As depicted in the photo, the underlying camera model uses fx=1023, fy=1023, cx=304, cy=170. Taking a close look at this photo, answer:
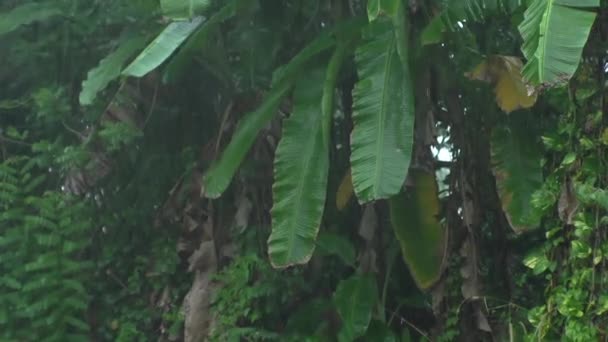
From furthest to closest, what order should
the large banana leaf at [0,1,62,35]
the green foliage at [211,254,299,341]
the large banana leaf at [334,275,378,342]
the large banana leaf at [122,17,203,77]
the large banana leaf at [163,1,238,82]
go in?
the large banana leaf at [0,1,62,35] → the green foliage at [211,254,299,341] → the large banana leaf at [163,1,238,82] → the large banana leaf at [334,275,378,342] → the large banana leaf at [122,17,203,77]

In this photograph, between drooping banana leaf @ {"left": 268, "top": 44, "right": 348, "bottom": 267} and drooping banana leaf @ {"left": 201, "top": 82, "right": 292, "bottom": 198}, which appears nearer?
drooping banana leaf @ {"left": 268, "top": 44, "right": 348, "bottom": 267}

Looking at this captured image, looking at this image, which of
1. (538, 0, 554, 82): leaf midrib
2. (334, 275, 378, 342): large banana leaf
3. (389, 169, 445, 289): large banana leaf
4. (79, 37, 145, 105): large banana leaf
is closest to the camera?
(538, 0, 554, 82): leaf midrib

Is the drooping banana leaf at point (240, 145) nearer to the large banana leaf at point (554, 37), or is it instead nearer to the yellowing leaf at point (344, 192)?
the yellowing leaf at point (344, 192)

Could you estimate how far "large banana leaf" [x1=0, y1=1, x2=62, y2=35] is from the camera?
262 inches

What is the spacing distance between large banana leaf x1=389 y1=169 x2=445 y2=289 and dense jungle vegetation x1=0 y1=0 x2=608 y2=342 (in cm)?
1

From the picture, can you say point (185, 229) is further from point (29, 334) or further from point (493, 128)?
point (493, 128)

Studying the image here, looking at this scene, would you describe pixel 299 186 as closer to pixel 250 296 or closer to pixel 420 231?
pixel 420 231

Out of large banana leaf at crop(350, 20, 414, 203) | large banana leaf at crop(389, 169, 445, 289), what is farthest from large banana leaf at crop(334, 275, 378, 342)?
large banana leaf at crop(350, 20, 414, 203)

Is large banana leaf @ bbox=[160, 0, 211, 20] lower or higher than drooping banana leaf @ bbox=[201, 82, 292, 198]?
higher

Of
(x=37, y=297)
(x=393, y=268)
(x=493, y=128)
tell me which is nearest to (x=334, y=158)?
(x=393, y=268)

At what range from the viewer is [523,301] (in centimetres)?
582

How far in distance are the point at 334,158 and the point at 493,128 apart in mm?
1274

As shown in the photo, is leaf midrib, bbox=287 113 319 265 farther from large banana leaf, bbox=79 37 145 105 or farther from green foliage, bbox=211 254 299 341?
large banana leaf, bbox=79 37 145 105

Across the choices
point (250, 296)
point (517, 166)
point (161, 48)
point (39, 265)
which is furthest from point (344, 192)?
point (39, 265)
